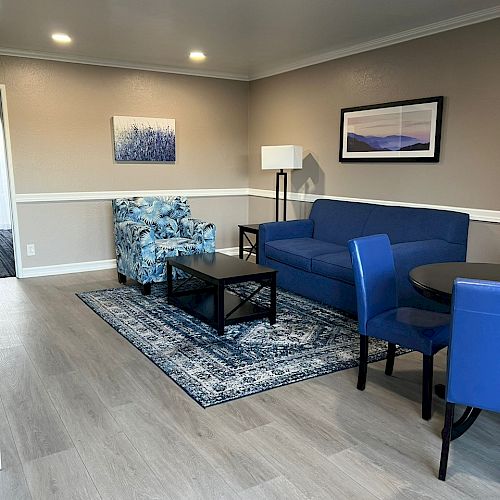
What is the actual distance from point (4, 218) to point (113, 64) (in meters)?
4.58

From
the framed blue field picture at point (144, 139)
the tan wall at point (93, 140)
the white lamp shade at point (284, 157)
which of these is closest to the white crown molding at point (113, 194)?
the tan wall at point (93, 140)

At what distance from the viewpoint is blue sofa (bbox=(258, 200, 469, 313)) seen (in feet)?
12.1

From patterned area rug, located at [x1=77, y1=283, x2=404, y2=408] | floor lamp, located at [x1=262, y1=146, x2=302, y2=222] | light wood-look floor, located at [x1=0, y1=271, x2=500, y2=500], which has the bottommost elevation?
light wood-look floor, located at [x1=0, y1=271, x2=500, y2=500]

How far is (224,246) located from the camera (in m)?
6.61

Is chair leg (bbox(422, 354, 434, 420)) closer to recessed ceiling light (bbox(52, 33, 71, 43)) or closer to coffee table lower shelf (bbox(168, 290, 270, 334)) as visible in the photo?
coffee table lower shelf (bbox(168, 290, 270, 334))

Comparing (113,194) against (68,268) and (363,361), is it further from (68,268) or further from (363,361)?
(363,361)

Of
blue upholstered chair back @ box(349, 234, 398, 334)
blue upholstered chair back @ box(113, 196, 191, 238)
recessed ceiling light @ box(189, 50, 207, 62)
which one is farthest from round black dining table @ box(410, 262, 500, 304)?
recessed ceiling light @ box(189, 50, 207, 62)

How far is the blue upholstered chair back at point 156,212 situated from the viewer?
509 centimetres

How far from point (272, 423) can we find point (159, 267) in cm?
245

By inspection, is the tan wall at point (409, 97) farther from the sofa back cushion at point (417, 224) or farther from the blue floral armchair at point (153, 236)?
the blue floral armchair at point (153, 236)

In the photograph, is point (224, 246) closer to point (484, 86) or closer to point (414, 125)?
point (414, 125)

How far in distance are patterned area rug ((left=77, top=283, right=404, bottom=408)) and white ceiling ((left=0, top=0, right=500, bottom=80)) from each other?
2.39m

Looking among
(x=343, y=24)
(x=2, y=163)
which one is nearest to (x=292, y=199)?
(x=343, y=24)

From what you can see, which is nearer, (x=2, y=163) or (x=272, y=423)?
(x=272, y=423)
